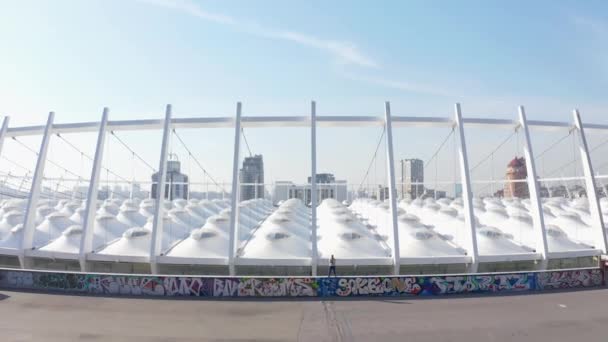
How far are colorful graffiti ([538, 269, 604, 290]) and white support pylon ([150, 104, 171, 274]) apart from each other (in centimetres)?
2192

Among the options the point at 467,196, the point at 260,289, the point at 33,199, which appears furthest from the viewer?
the point at 33,199

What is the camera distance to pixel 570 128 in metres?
27.7

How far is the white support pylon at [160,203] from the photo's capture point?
2259 cm

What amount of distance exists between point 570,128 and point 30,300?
118 ft

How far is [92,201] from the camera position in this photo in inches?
971

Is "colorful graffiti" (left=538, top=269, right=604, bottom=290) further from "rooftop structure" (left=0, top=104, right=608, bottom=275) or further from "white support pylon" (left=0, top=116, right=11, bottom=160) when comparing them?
"white support pylon" (left=0, top=116, right=11, bottom=160)

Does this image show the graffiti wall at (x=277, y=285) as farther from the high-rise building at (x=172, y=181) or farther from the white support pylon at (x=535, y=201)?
the high-rise building at (x=172, y=181)

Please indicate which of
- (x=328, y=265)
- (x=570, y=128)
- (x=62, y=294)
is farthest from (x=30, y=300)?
(x=570, y=128)

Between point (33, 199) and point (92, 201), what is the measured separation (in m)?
5.10

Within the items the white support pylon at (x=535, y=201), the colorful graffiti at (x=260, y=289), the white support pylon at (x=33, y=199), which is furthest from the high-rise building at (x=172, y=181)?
the white support pylon at (x=535, y=201)

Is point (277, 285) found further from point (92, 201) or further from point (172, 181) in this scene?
point (172, 181)

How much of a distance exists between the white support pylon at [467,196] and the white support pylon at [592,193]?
9.49 m

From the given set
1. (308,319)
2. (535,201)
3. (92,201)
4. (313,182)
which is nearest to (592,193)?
(535,201)

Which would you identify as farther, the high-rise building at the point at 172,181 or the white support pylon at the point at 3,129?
the high-rise building at the point at 172,181
